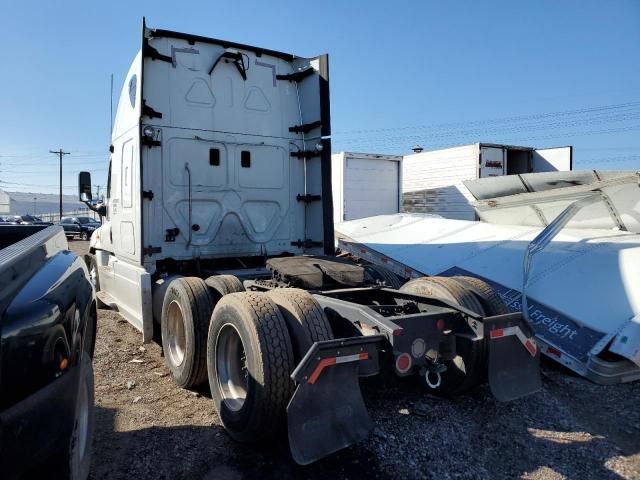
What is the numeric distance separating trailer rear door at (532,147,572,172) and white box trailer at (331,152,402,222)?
457 cm

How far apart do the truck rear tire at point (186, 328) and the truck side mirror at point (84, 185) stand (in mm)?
3008

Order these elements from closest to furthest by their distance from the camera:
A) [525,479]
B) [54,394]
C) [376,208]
Result: [54,394] < [525,479] < [376,208]

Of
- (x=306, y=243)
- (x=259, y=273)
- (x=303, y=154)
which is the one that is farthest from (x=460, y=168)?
Answer: (x=259, y=273)

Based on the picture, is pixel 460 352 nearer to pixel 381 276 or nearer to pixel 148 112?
pixel 381 276

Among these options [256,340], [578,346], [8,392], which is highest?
[8,392]

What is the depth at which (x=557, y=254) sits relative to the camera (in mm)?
6426

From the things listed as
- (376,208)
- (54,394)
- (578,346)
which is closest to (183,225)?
(54,394)

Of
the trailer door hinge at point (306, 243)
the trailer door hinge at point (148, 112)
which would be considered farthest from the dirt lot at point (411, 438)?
the trailer door hinge at point (148, 112)

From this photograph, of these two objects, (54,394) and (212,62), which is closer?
(54,394)

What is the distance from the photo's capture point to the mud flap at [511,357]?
132 inches

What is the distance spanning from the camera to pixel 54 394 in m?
1.77

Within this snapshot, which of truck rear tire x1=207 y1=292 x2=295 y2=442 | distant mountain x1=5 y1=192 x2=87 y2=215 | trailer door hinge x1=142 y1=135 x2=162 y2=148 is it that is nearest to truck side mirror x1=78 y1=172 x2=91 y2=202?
trailer door hinge x1=142 y1=135 x2=162 y2=148

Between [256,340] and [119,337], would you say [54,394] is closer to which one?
[256,340]

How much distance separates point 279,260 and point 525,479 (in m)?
2.76
